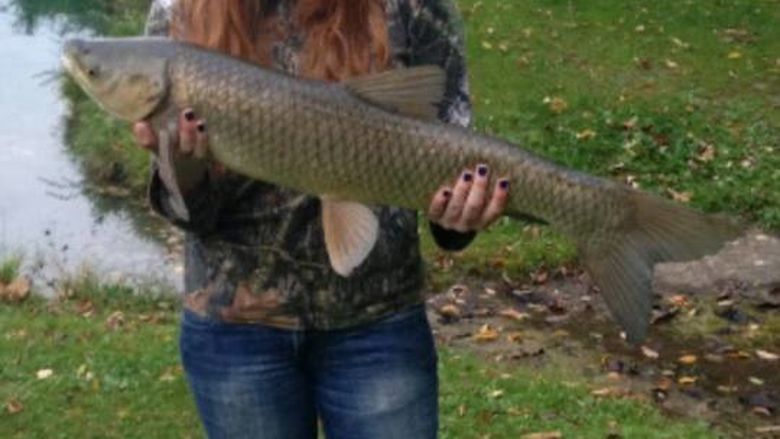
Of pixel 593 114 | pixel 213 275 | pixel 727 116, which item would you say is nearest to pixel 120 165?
pixel 593 114

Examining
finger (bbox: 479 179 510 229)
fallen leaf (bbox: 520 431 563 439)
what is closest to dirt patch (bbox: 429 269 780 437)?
fallen leaf (bbox: 520 431 563 439)

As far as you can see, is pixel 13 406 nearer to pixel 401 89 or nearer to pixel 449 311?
pixel 449 311

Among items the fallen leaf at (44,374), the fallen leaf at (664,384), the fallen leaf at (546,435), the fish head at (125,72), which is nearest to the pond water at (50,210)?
the fallen leaf at (44,374)

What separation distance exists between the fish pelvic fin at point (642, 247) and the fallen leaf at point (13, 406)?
13.8 feet

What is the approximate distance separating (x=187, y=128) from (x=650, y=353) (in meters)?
5.47

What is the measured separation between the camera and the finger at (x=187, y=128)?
93.6 inches

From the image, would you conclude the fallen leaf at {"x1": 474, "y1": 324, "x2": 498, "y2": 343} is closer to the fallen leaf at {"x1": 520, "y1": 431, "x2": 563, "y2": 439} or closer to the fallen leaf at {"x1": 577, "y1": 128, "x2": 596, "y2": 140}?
the fallen leaf at {"x1": 520, "y1": 431, "x2": 563, "y2": 439}

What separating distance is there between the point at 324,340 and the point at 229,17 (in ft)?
2.17

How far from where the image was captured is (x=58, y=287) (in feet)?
31.7

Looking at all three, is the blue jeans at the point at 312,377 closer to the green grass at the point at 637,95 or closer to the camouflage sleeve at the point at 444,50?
the camouflage sleeve at the point at 444,50

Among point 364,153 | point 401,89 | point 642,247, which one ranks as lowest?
point 642,247

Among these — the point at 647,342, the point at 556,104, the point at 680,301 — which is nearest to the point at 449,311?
the point at 647,342

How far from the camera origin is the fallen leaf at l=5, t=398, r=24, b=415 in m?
6.16

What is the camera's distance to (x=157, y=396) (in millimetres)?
6293
